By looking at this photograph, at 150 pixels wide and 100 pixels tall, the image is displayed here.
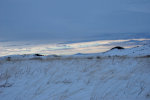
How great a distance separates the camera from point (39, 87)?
19.2 feet

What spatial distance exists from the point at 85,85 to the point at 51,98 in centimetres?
Result: 153

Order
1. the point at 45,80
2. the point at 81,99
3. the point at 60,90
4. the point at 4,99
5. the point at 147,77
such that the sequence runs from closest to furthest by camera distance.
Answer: the point at 81,99 < the point at 4,99 < the point at 60,90 < the point at 147,77 < the point at 45,80

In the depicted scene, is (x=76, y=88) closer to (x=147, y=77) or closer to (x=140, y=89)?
(x=140, y=89)

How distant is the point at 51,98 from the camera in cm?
487

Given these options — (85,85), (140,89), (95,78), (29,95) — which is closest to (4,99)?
(29,95)

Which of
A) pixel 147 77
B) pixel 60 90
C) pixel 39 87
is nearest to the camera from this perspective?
pixel 60 90

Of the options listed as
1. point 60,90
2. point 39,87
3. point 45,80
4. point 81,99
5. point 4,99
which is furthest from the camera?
point 45,80

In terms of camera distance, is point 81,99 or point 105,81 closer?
point 81,99

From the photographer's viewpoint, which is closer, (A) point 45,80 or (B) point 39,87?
(B) point 39,87

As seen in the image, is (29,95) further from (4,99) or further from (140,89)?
(140,89)

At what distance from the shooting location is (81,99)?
4.71 metres

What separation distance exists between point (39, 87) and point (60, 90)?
0.93m

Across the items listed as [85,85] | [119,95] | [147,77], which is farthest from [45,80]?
[147,77]

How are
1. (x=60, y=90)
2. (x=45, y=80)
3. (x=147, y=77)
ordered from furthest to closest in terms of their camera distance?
(x=45, y=80), (x=147, y=77), (x=60, y=90)
